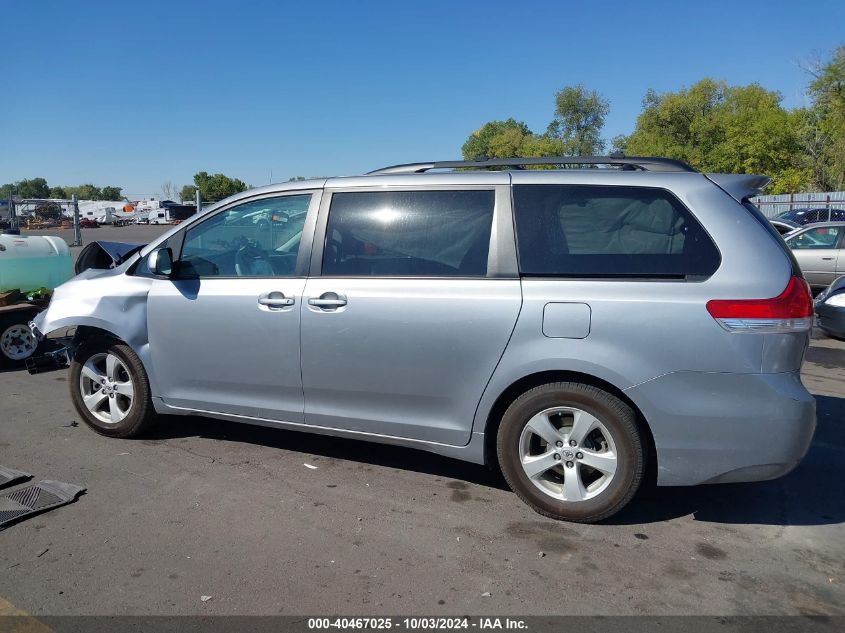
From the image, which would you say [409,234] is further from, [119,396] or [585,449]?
[119,396]

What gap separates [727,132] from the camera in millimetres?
47125

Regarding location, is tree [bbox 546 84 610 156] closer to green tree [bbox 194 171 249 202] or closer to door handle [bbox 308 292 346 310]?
green tree [bbox 194 171 249 202]

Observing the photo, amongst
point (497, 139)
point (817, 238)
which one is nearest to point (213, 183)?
point (497, 139)

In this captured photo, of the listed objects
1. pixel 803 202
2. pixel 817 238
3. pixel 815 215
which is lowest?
pixel 817 238

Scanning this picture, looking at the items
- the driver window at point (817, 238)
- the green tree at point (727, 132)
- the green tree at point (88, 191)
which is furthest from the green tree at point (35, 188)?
the driver window at point (817, 238)

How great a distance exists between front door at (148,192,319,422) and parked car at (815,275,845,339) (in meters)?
6.91

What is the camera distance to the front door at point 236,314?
435cm

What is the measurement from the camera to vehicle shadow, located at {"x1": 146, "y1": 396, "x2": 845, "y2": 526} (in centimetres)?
390

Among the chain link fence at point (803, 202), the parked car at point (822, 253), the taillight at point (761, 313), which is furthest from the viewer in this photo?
the chain link fence at point (803, 202)

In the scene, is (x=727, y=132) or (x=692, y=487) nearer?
(x=692, y=487)

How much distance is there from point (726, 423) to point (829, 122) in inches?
1720

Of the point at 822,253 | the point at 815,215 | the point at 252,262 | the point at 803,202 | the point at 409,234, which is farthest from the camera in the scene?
the point at 803,202

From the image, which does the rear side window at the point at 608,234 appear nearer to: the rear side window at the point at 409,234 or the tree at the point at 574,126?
the rear side window at the point at 409,234

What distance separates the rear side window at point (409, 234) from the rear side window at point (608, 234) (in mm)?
262
